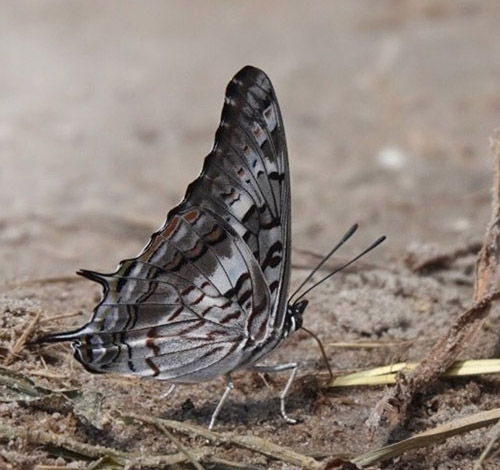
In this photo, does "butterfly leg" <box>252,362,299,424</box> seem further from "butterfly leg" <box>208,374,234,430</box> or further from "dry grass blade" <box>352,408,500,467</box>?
"dry grass blade" <box>352,408,500,467</box>

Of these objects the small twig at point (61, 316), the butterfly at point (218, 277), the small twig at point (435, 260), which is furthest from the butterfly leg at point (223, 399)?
the small twig at point (435, 260)

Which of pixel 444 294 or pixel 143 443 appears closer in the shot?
pixel 143 443

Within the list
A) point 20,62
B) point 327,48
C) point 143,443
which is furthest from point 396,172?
point 143,443

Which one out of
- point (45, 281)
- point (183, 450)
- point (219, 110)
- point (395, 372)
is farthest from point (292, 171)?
point (183, 450)

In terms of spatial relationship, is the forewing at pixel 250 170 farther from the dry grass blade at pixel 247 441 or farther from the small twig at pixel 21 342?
the small twig at pixel 21 342

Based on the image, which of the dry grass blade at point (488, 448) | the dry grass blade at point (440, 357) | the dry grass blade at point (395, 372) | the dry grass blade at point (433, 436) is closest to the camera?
the dry grass blade at point (488, 448)

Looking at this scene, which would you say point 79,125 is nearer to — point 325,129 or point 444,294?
point 325,129
